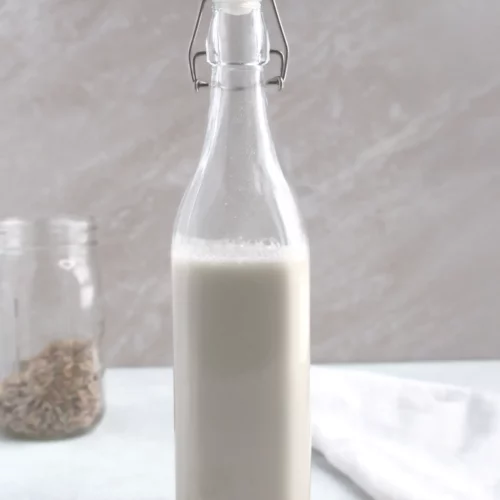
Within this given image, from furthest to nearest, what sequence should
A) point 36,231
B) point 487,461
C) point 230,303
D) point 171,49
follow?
point 171,49
point 36,231
point 487,461
point 230,303

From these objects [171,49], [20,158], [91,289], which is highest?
[171,49]

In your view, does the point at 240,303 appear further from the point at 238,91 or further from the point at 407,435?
the point at 407,435

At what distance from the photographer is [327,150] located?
2.79ft

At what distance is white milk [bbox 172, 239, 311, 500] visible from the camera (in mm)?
415

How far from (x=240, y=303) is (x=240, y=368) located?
0.04 metres

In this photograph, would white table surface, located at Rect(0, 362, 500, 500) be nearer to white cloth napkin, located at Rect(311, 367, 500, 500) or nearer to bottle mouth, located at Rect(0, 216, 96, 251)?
white cloth napkin, located at Rect(311, 367, 500, 500)

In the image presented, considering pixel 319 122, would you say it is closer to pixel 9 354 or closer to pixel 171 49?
pixel 171 49

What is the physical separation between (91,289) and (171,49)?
11.6 inches

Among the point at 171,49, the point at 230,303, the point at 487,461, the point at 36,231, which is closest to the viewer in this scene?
the point at 230,303

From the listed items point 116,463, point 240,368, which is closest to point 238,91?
point 240,368

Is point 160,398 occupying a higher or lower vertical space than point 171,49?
lower

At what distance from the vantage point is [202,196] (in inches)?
17.2

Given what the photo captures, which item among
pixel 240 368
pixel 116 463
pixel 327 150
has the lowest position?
pixel 116 463

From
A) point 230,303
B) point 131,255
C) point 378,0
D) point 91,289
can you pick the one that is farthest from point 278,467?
point 378,0
